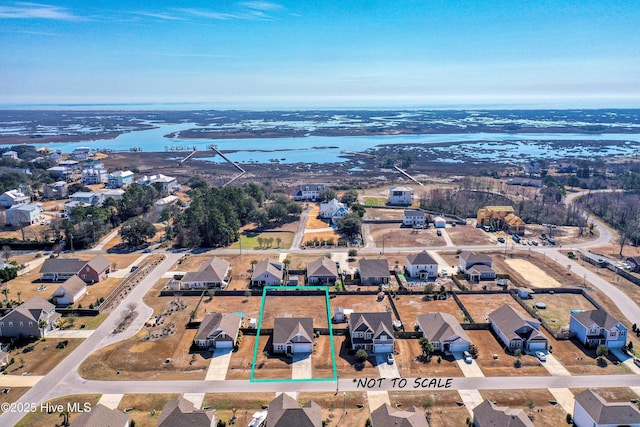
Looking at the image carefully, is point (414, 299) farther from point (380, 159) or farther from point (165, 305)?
point (380, 159)

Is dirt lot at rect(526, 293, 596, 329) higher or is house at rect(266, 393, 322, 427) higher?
house at rect(266, 393, 322, 427)

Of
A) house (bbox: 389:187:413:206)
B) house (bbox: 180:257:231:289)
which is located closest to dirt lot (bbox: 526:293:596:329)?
house (bbox: 180:257:231:289)

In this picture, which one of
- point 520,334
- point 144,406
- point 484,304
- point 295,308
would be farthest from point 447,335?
point 144,406

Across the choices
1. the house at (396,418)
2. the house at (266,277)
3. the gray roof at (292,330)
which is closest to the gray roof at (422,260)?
the house at (266,277)

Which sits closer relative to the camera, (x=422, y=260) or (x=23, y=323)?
(x=23, y=323)

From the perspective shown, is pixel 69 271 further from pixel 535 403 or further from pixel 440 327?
pixel 535 403

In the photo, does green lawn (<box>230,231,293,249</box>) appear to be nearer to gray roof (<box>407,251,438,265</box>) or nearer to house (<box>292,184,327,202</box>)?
gray roof (<box>407,251,438,265</box>)

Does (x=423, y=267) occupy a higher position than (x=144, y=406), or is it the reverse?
(x=423, y=267)
